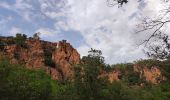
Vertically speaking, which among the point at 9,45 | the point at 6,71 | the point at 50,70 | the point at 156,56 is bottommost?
the point at 156,56

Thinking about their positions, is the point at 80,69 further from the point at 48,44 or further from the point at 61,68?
the point at 48,44

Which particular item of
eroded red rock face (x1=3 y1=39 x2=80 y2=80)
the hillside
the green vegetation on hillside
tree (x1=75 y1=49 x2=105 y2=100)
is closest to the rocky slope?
eroded red rock face (x1=3 y1=39 x2=80 y2=80)

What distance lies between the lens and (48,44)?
125 m

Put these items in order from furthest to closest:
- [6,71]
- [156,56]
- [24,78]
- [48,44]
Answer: [48,44] → [24,78] → [6,71] → [156,56]

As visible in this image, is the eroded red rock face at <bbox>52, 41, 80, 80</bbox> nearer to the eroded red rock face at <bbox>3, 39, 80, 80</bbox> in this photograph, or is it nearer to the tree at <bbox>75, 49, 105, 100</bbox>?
the eroded red rock face at <bbox>3, 39, 80, 80</bbox>

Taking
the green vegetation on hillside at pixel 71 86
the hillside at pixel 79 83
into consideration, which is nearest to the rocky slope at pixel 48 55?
the hillside at pixel 79 83

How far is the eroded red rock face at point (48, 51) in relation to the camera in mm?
103562

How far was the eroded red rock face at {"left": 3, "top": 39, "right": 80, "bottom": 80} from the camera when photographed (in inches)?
4077

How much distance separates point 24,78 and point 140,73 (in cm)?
10025

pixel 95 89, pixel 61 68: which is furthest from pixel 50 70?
pixel 95 89

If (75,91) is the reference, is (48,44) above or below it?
above

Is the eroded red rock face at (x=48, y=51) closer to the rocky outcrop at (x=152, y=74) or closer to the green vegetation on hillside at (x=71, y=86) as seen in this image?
the rocky outcrop at (x=152, y=74)

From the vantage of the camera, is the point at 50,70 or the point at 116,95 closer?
the point at 116,95

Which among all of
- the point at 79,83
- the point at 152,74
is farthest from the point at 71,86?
the point at 152,74
